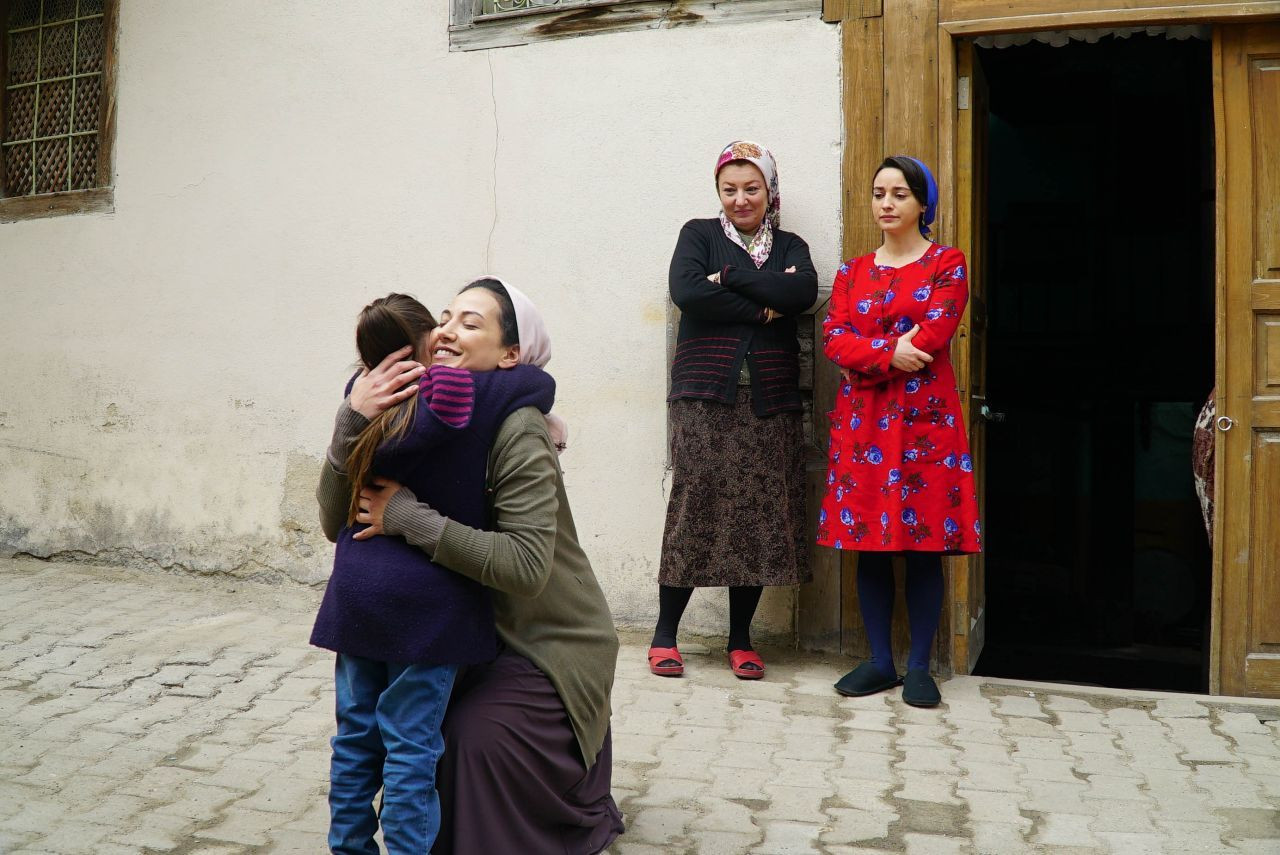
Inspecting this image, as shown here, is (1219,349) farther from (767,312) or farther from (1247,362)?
(767,312)

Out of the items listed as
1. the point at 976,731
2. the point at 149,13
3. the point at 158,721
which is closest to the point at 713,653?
the point at 976,731

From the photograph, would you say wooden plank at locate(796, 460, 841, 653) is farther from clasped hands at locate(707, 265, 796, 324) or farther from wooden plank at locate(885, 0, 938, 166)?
wooden plank at locate(885, 0, 938, 166)

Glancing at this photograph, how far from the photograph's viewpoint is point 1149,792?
3260 mm

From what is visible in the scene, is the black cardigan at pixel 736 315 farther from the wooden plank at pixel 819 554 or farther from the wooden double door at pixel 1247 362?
the wooden double door at pixel 1247 362

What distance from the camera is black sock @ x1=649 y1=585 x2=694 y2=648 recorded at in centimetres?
449

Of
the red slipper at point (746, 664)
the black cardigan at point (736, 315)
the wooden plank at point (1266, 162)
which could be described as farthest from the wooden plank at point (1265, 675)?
the black cardigan at point (736, 315)

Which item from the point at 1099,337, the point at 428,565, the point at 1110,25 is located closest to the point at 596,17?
the point at 1110,25

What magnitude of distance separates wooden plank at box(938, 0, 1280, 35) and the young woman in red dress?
2.37ft

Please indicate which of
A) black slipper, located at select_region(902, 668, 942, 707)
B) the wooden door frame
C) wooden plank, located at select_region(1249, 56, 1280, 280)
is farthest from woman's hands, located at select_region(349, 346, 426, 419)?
wooden plank, located at select_region(1249, 56, 1280, 280)

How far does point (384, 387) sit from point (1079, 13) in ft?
10.6

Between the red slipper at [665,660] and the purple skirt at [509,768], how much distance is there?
1.81 m

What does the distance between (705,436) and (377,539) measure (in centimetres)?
221

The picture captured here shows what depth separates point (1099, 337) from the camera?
7.22m

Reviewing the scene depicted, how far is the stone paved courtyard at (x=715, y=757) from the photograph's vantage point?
292 centimetres
